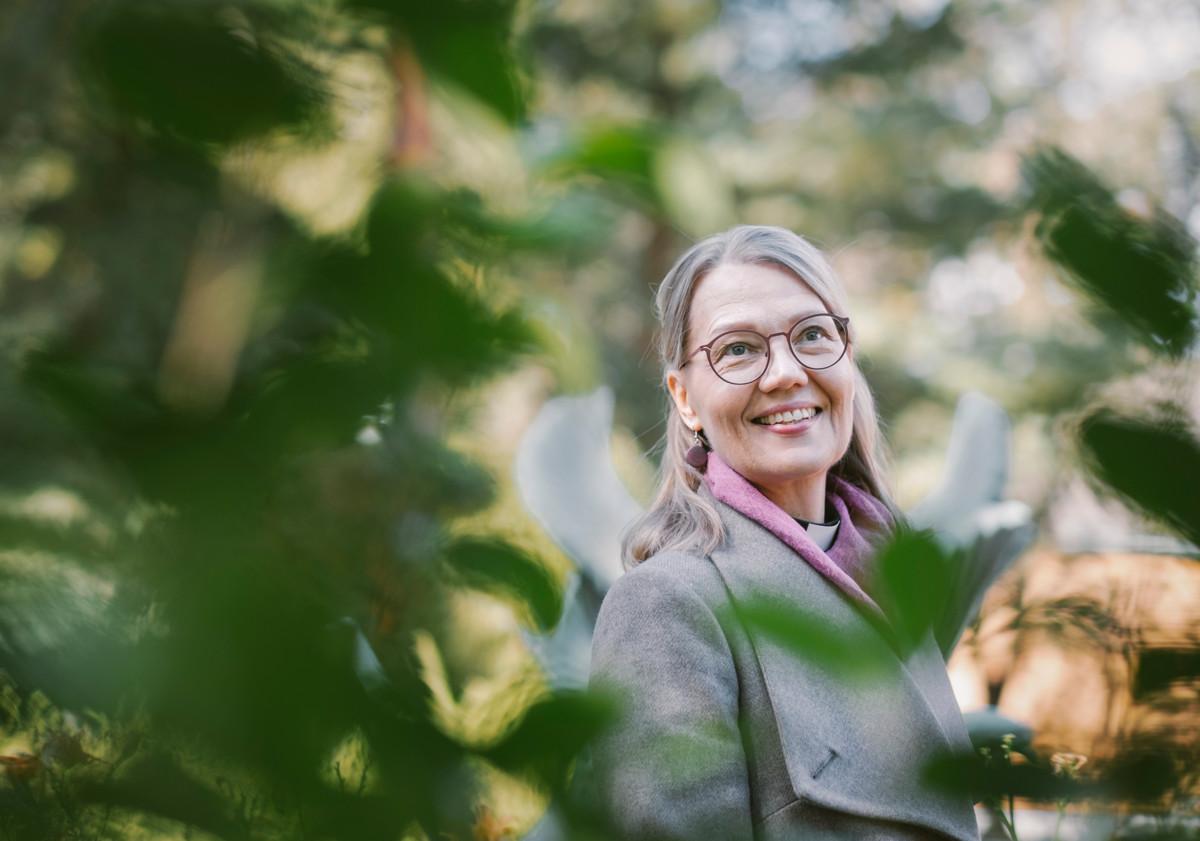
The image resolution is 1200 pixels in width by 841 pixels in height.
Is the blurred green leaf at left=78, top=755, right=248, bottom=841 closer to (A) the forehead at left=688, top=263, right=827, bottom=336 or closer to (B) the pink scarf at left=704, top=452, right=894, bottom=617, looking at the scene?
(B) the pink scarf at left=704, top=452, right=894, bottom=617

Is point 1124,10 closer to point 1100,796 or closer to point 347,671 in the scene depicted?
point 1100,796

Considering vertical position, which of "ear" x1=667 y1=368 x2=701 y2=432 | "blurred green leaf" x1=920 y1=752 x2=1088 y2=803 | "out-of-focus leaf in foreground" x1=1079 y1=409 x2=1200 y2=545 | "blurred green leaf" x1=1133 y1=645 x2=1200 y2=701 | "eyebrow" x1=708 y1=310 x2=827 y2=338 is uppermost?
"out-of-focus leaf in foreground" x1=1079 y1=409 x2=1200 y2=545

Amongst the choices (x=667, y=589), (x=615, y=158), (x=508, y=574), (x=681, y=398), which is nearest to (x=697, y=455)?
(x=681, y=398)

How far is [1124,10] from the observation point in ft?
2.61

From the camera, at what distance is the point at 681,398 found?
1.96m

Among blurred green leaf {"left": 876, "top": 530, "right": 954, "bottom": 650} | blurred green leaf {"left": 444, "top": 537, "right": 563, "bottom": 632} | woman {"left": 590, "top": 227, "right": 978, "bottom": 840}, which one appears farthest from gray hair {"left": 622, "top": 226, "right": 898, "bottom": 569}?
blurred green leaf {"left": 876, "top": 530, "right": 954, "bottom": 650}

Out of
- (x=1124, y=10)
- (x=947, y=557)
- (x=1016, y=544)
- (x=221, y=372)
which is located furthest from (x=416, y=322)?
(x=1016, y=544)

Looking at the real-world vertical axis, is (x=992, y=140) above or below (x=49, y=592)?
below

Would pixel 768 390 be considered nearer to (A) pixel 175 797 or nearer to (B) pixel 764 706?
(B) pixel 764 706

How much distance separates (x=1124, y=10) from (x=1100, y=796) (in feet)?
2.06

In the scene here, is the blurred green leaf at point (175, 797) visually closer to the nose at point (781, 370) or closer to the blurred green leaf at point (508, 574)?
the blurred green leaf at point (508, 574)

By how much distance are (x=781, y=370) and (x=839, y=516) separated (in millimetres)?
347

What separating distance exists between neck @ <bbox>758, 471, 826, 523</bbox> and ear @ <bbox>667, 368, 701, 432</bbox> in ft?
0.58

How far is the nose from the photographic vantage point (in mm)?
1743
